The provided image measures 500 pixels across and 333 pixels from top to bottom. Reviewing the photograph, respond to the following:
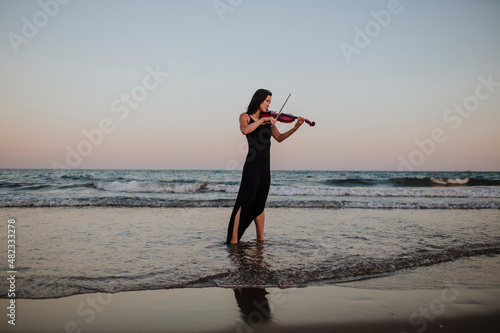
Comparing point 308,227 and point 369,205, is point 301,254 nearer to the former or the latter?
point 308,227

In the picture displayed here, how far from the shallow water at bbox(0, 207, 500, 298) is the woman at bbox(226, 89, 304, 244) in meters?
0.41

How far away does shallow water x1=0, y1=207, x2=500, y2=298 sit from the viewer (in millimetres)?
3201

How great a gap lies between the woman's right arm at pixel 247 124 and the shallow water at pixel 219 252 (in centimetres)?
155

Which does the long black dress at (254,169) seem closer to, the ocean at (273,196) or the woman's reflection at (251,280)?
the woman's reflection at (251,280)

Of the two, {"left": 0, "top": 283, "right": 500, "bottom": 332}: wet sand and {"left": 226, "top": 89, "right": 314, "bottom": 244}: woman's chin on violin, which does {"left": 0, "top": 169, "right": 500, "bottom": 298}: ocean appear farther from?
{"left": 226, "top": 89, "right": 314, "bottom": 244}: woman's chin on violin

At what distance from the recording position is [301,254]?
421 centimetres

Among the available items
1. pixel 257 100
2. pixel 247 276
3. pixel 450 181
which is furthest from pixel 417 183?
pixel 247 276

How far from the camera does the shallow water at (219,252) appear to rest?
3.20 m

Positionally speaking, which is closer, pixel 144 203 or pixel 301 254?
pixel 301 254

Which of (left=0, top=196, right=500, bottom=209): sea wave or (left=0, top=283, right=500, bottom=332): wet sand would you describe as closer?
(left=0, top=283, right=500, bottom=332): wet sand

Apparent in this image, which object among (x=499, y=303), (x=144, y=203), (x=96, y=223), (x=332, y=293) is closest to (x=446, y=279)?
(x=499, y=303)

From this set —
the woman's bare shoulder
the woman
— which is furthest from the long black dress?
the woman's bare shoulder

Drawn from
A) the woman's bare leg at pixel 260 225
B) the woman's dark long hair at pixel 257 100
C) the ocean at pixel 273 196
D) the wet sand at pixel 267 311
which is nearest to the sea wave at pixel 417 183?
the ocean at pixel 273 196

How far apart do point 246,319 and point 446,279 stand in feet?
7.16
